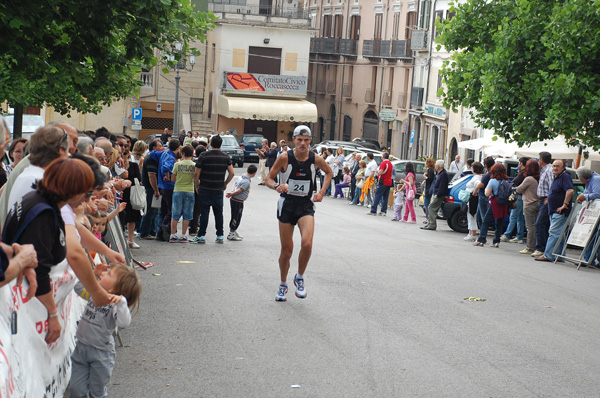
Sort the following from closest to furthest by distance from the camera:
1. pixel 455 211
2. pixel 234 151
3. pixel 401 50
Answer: pixel 455 211 < pixel 234 151 < pixel 401 50

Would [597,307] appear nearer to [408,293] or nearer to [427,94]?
[408,293]

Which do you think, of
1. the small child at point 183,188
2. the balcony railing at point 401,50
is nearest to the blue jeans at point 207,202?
the small child at point 183,188

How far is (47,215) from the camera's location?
515 cm

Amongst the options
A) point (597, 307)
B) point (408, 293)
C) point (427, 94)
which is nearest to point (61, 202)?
point (408, 293)

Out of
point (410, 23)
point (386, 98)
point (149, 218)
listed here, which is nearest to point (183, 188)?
point (149, 218)

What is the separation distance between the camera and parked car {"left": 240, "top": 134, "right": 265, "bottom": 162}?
51594mm

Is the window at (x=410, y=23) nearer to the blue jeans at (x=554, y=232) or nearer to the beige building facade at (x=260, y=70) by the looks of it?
the beige building facade at (x=260, y=70)

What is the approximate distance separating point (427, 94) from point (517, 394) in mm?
48686

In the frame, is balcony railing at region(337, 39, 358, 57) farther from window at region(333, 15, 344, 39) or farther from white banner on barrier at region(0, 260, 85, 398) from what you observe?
white banner on barrier at region(0, 260, 85, 398)

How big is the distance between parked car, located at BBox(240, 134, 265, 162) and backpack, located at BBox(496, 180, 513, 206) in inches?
1282

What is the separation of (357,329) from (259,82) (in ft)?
176

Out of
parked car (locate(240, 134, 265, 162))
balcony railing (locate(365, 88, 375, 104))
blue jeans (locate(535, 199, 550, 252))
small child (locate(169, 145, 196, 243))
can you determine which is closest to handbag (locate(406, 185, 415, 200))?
blue jeans (locate(535, 199, 550, 252))

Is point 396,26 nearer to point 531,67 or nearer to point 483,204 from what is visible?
point 531,67

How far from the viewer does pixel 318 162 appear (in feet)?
36.6
